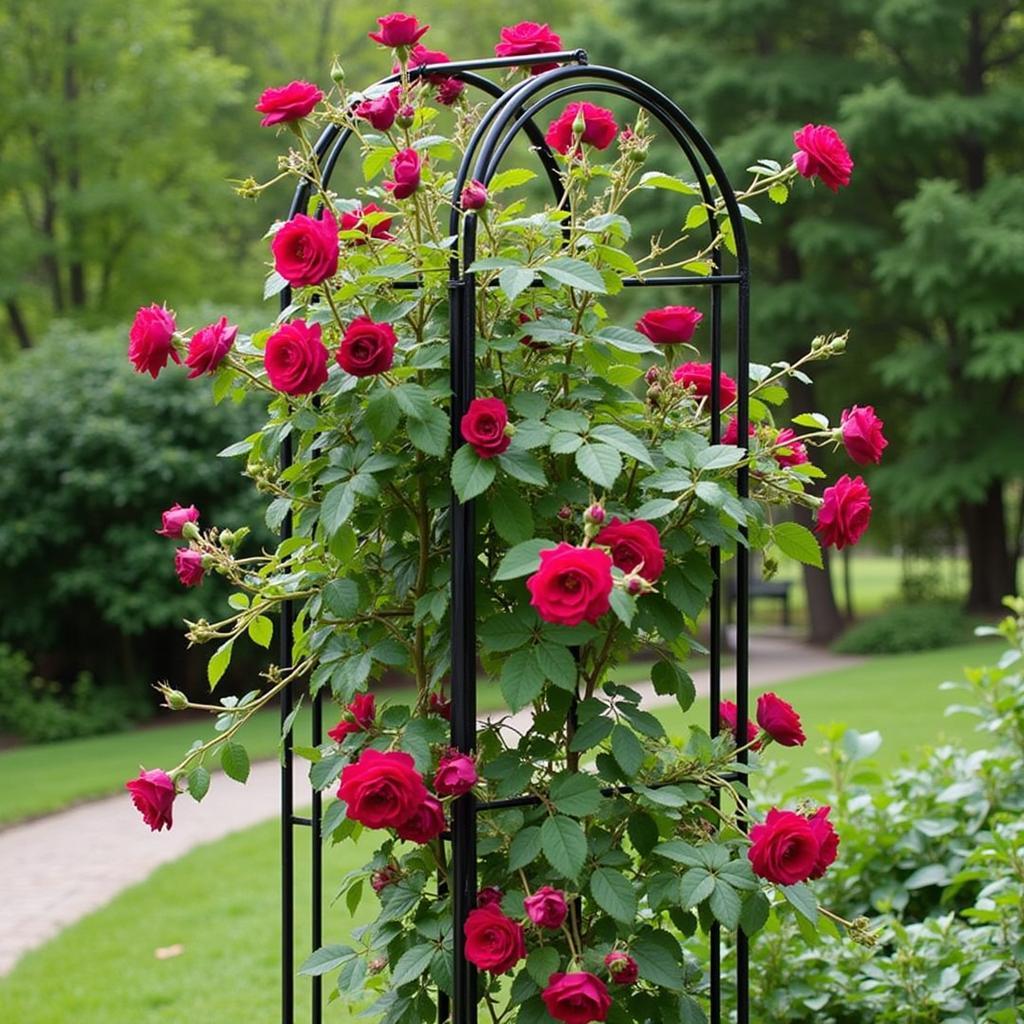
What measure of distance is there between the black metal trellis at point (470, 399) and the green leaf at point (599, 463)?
0.67ft

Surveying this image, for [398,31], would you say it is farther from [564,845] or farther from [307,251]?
[564,845]

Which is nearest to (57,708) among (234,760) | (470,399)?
(234,760)

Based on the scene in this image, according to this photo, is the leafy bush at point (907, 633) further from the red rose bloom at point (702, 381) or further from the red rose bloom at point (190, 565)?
the red rose bloom at point (190, 565)

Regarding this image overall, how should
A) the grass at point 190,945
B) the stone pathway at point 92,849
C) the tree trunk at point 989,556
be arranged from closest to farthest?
the grass at point 190,945 < the stone pathway at point 92,849 < the tree trunk at point 989,556

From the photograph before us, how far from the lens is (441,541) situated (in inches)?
96.7

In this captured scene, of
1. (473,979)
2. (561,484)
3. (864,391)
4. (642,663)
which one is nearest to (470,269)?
(561,484)

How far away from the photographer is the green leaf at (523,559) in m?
2.01

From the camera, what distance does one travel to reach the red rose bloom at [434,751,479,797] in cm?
211

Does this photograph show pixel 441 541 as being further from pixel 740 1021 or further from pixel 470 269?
pixel 740 1021

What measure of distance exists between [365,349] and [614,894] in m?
0.90

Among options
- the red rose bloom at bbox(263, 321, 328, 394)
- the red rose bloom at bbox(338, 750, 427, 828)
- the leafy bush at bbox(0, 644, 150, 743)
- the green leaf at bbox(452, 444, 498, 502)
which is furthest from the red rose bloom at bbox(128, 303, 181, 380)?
the leafy bush at bbox(0, 644, 150, 743)

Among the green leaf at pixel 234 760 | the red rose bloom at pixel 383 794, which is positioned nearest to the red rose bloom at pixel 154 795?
the green leaf at pixel 234 760

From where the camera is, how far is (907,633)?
15570 millimetres

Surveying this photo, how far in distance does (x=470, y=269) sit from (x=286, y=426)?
1.47ft
